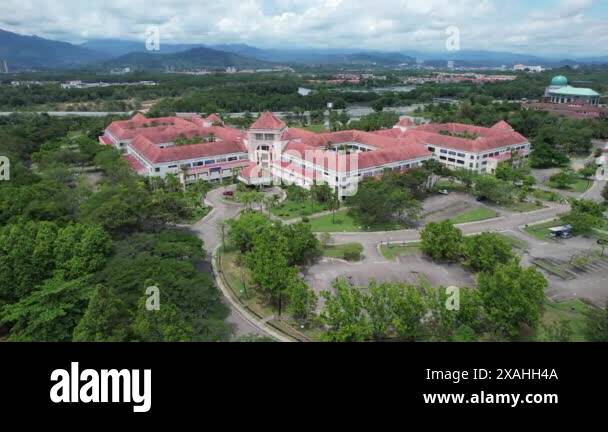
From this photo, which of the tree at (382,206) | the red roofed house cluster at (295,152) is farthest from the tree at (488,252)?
the red roofed house cluster at (295,152)

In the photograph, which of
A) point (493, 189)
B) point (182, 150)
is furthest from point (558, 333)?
point (182, 150)

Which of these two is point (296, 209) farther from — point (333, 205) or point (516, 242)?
point (516, 242)

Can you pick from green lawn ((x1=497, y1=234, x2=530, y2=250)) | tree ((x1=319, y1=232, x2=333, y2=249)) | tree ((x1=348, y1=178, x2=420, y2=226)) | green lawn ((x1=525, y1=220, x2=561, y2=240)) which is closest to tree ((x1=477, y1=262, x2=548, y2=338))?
green lawn ((x1=497, y1=234, x2=530, y2=250))

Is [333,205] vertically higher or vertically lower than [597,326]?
higher

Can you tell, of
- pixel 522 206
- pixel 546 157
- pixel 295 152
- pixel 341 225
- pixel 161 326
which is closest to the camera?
pixel 161 326

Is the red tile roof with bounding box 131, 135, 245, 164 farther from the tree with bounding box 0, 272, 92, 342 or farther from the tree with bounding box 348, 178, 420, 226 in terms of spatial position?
the tree with bounding box 0, 272, 92, 342

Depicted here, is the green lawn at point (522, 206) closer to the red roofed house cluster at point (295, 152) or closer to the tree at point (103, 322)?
the red roofed house cluster at point (295, 152)
